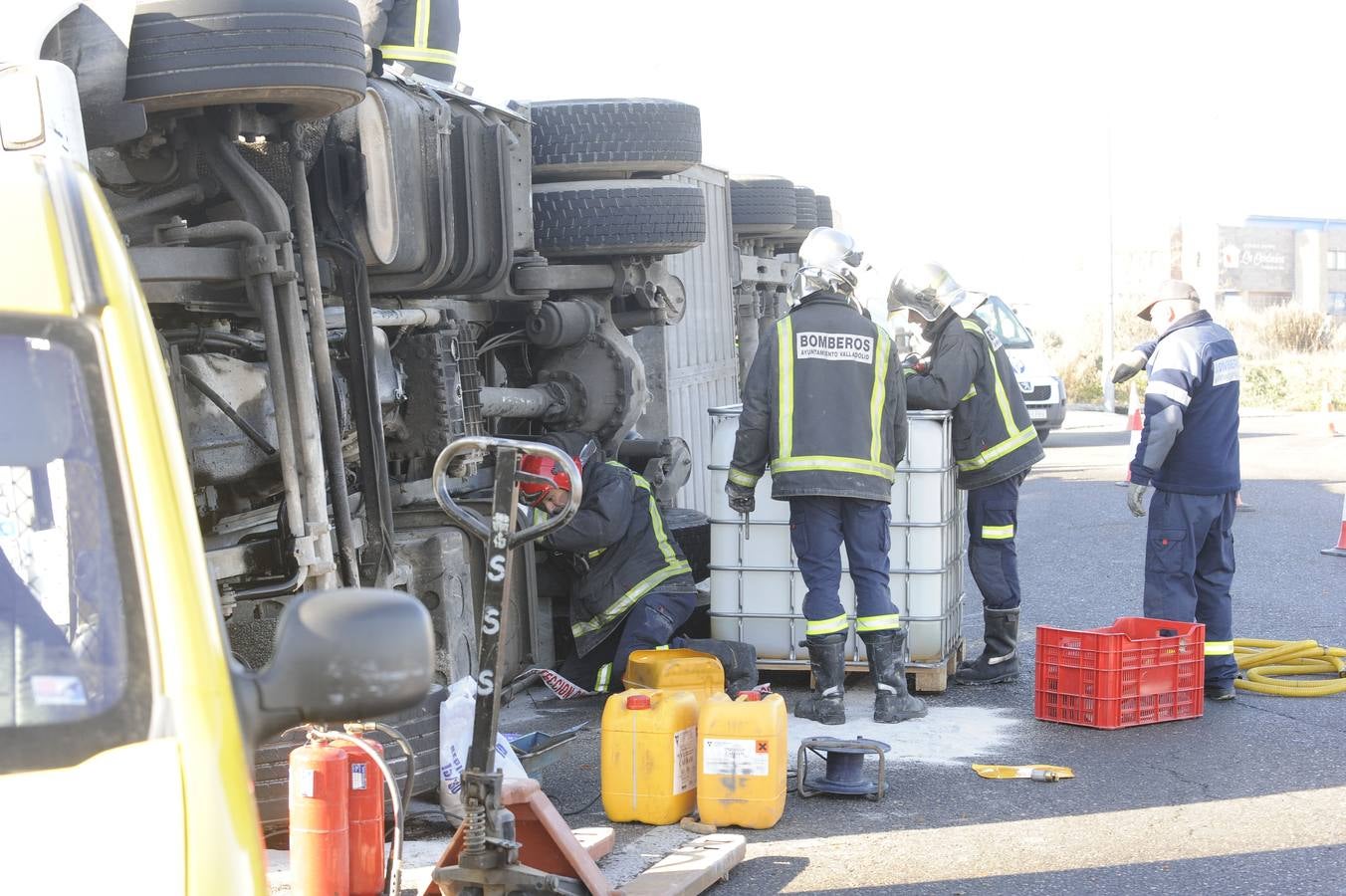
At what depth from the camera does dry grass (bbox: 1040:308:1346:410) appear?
30516 millimetres

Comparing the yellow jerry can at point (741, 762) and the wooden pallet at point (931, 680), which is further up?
the yellow jerry can at point (741, 762)

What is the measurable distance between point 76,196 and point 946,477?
5403mm

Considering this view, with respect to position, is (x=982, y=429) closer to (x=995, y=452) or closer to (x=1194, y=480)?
(x=995, y=452)

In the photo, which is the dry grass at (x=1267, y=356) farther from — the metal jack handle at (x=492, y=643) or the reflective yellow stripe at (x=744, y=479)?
the metal jack handle at (x=492, y=643)

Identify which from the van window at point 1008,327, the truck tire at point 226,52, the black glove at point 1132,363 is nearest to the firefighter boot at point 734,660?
the black glove at point 1132,363

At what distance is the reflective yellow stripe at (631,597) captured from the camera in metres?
7.18

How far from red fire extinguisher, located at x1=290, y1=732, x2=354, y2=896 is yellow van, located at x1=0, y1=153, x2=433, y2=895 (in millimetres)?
1762

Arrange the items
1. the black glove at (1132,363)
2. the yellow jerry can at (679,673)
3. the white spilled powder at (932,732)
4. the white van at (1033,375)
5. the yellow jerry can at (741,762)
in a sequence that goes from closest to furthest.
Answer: the yellow jerry can at (741,762) → the white spilled powder at (932,732) → the yellow jerry can at (679,673) → the black glove at (1132,363) → the white van at (1033,375)

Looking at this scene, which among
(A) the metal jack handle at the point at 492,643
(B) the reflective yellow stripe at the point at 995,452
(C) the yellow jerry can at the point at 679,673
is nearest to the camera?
(A) the metal jack handle at the point at 492,643

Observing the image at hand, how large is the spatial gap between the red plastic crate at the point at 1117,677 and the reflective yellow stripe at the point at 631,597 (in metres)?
1.65

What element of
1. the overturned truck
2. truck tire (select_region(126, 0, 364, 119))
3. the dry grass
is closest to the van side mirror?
the overturned truck

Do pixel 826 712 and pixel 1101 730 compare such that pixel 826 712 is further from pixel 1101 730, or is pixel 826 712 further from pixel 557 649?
pixel 557 649

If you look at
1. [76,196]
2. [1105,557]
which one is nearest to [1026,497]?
[1105,557]

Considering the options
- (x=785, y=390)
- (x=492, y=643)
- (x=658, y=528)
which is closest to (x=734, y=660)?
(x=658, y=528)
